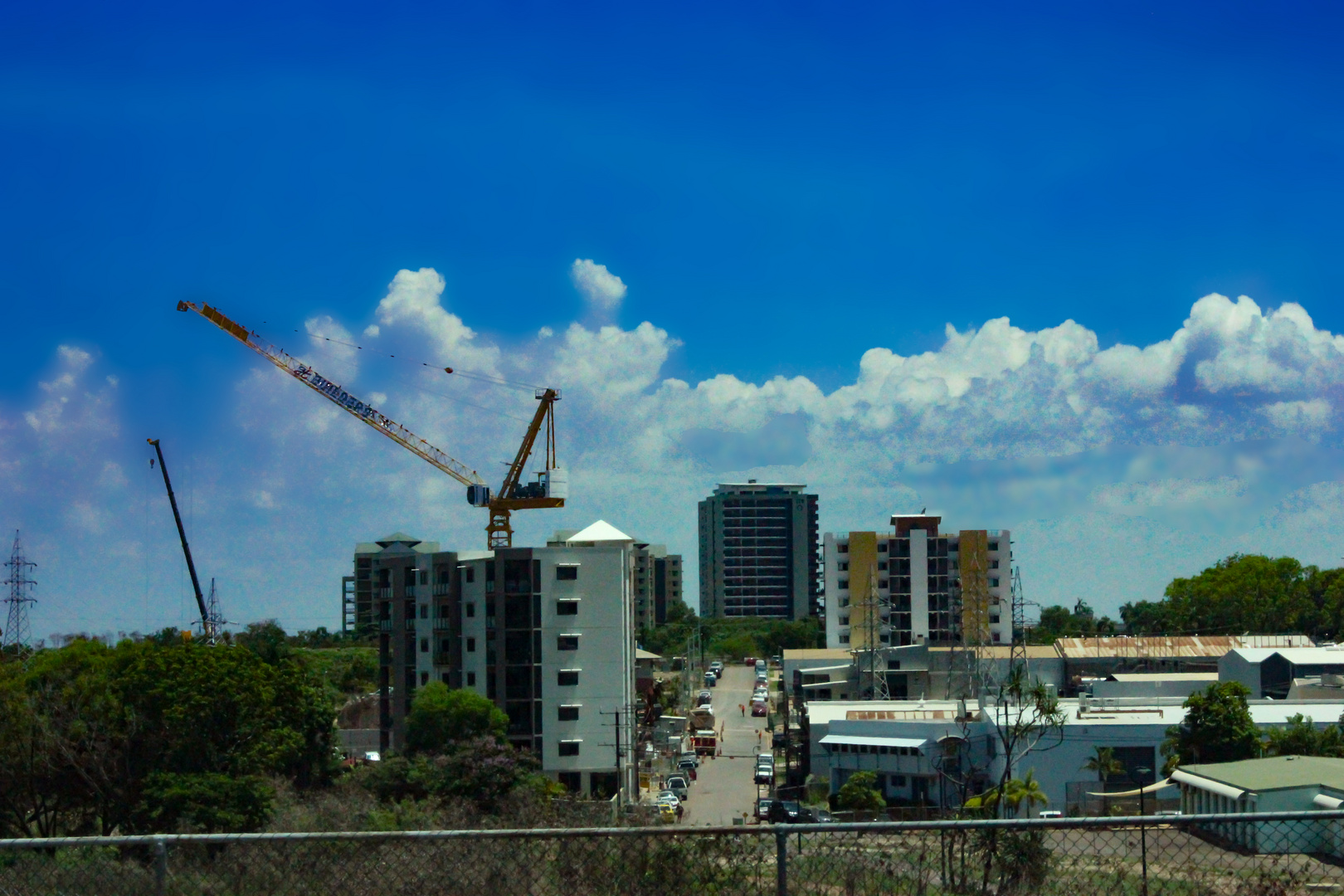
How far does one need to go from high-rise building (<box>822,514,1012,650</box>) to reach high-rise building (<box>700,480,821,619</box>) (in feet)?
191

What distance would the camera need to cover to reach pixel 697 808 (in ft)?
109

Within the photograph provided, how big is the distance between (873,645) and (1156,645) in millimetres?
14768

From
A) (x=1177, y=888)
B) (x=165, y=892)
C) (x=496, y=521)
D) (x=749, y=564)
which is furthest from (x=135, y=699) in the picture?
(x=749, y=564)

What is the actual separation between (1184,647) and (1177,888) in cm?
5811

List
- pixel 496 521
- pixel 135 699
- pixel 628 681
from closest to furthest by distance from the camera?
1. pixel 135 699
2. pixel 628 681
3. pixel 496 521

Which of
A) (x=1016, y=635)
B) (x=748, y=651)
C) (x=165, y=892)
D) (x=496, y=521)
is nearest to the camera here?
(x=165, y=892)

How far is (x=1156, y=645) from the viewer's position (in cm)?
5656

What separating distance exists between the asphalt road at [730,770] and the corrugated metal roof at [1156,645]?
48.9 feet

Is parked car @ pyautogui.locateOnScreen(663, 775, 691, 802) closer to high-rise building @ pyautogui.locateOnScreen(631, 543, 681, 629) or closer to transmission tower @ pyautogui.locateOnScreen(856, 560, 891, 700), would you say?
transmission tower @ pyautogui.locateOnScreen(856, 560, 891, 700)

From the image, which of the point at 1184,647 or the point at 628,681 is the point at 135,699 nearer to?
the point at 628,681

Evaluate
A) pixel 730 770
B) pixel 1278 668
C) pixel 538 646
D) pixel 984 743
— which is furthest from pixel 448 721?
pixel 1278 668

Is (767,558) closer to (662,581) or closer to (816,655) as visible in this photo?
(662,581)

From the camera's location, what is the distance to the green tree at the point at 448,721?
31984 millimetres

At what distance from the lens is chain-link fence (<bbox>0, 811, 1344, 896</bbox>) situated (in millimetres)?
4156
